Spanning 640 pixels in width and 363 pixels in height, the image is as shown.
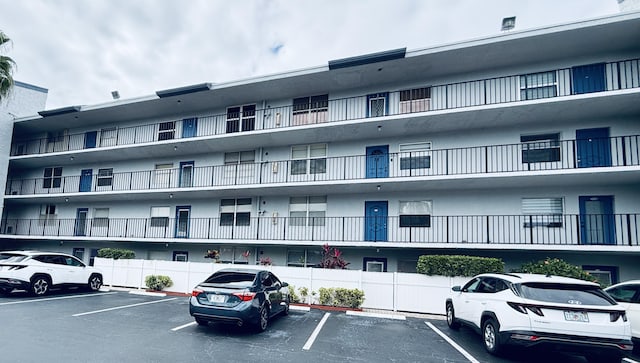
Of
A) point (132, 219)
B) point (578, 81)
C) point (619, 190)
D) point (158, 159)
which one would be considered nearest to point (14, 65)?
point (158, 159)

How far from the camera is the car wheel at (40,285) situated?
12109mm

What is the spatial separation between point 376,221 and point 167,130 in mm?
13146

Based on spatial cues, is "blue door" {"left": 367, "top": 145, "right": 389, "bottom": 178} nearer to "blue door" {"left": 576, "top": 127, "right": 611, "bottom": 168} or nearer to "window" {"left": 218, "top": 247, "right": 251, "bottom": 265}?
"blue door" {"left": 576, "top": 127, "right": 611, "bottom": 168}

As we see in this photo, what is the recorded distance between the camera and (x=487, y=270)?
11.4 m

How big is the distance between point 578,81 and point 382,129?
741 centimetres

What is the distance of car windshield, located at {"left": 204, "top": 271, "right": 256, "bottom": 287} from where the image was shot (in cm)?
828

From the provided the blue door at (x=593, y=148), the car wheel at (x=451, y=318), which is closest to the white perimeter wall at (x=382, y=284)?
the car wheel at (x=451, y=318)

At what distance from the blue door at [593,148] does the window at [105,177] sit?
23.9 metres

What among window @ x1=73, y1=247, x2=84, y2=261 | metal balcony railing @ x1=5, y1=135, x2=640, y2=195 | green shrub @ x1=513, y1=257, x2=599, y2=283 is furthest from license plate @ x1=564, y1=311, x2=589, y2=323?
window @ x1=73, y1=247, x2=84, y2=261

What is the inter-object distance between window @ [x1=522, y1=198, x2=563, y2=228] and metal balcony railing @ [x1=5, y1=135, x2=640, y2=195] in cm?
130

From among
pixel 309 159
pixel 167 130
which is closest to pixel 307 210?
pixel 309 159

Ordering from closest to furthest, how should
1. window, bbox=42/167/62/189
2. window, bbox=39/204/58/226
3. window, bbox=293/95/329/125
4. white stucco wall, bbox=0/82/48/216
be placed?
1. window, bbox=293/95/329/125
2. white stucco wall, bbox=0/82/48/216
3. window, bbox=39/204/58/226
4. window, bbox=42/167/62/189

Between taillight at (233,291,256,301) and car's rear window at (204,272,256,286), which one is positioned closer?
taillight at (233,291,256,301)

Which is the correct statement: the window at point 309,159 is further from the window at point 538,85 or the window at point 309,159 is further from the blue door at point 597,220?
the blue door at point 597,220
